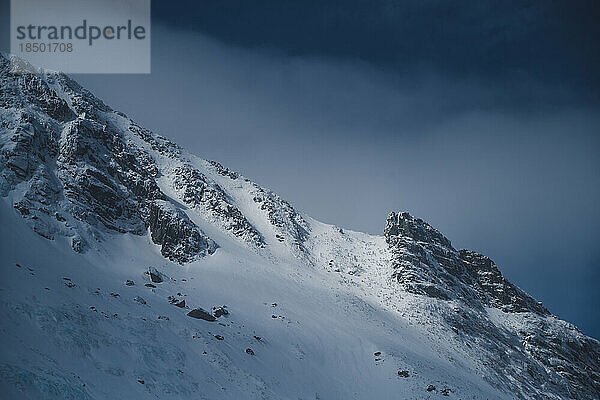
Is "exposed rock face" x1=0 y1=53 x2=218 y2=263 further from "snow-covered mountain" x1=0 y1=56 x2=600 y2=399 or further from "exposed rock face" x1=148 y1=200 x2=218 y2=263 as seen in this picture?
"snow-covered mountain" x1=0 y1=56 x2=600 y2=399

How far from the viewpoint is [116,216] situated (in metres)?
59.0

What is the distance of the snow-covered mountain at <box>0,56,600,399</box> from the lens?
93.9 feet

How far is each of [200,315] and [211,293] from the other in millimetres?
8983

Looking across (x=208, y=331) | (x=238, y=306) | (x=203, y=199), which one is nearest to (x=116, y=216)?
(x=203, y=199)

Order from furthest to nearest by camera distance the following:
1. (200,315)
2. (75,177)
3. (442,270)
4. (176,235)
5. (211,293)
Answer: (442,270)
(176,235)
(75,177)
(211,293)
(200,315)

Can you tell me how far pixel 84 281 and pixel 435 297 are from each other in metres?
56.6

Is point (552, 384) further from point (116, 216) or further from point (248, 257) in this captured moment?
point (116, 216)

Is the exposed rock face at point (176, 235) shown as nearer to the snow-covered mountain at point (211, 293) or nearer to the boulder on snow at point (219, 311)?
the snow-covered mountain at point (211, 293)

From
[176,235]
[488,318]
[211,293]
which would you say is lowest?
[488,318]

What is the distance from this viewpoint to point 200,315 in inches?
1582

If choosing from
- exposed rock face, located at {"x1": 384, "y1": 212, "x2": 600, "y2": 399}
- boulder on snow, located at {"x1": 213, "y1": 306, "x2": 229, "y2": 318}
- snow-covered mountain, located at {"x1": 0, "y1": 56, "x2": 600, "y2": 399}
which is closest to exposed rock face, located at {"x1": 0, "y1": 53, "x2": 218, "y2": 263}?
snow-covered mountain, located at {"x1": 0, "y1": 56, "x2": 600, "y2": 399}

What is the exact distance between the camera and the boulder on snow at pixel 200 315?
39928 millimetres

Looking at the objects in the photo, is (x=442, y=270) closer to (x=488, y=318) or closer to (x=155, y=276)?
(x=488, y=318)

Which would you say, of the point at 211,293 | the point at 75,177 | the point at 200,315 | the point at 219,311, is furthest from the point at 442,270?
the point at 75,177
